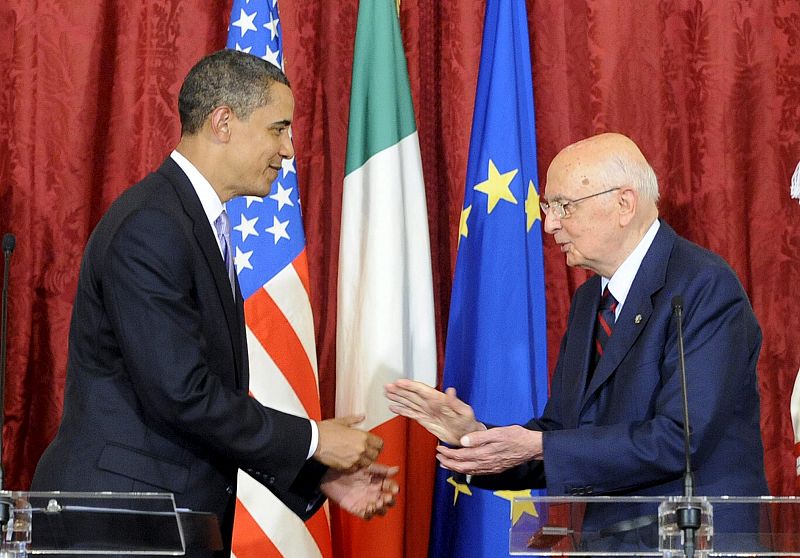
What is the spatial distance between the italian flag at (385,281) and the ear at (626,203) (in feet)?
3.63

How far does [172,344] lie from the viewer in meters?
2.72

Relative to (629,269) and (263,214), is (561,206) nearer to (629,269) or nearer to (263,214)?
(629,269)

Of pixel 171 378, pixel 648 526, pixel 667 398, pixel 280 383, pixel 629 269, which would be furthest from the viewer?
pixel 280 383

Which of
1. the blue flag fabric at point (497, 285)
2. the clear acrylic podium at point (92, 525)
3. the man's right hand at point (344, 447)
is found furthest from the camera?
the blue flag fabric at point (497, 285)

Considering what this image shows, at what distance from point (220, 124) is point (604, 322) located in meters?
1.18

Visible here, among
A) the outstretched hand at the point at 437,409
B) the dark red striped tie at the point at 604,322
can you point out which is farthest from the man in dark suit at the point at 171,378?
the dark red striped tie at the point at 604,322

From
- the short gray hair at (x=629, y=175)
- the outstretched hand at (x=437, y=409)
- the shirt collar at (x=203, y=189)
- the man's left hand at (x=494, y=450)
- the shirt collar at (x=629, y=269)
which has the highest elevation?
the short gray hair at (x=629, y=175)

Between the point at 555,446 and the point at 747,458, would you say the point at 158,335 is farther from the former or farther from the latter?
the point at 747,458

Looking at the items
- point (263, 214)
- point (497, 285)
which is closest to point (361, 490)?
point (497, 285)

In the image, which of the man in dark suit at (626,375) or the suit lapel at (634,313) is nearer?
A: the man in dark suit at (626,375)

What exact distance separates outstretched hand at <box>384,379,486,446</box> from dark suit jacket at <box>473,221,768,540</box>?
0.88ft

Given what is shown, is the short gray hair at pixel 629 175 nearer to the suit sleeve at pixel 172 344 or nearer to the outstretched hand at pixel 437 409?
the outstretched hand at pixel 437 409

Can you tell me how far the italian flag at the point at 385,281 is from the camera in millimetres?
4234

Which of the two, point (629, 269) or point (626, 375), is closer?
point (626, 375)
